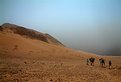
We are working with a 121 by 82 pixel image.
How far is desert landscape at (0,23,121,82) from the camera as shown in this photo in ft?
52.2

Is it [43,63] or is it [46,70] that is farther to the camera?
[43,63]

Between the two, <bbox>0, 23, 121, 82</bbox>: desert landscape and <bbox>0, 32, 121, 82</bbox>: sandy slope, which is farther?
<bbox>0, 23, 121, 82</bbox>: desert landscape

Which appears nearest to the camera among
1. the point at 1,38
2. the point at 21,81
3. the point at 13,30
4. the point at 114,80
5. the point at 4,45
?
the point at 21,81

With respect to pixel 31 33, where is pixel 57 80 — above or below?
below

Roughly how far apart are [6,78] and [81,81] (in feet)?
18.5

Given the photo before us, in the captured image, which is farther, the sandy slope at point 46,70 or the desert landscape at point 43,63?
the desert landscape at point 43,63

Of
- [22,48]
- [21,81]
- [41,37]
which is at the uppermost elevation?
[41,37]

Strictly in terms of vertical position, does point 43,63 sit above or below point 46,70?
above

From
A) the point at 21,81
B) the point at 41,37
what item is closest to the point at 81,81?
the point at 21,81

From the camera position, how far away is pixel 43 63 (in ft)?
88.1

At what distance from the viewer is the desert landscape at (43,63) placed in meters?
15.9

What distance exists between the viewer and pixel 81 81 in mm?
14773

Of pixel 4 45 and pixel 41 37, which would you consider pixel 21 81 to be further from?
pixel 41 37

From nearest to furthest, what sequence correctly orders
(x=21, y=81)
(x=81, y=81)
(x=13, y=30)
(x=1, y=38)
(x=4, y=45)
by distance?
(x=21, y=81) < (x=81, y=81) < (x=4, y=45) < (x=1, y=38) < (x=13, y=30)
